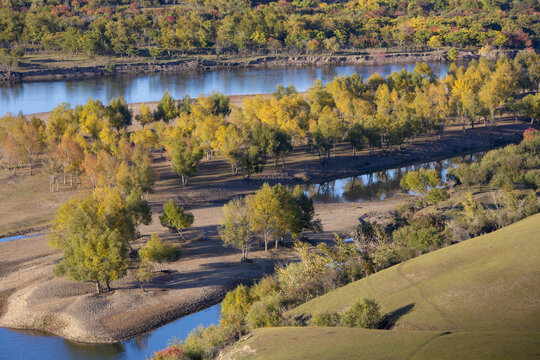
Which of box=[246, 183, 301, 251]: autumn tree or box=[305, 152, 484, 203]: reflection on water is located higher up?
box=[246, 183, 301, 251]: autumn tree

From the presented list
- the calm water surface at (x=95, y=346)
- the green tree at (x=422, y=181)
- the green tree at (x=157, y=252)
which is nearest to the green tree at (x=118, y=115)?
the green tree at (x=157, y=252)

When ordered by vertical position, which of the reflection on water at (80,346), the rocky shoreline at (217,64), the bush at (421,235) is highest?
the rocky shoreline at (217,64)

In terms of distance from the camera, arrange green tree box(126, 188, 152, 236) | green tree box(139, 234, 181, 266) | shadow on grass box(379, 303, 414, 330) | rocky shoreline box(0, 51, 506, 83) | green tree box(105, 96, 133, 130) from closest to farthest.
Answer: shadow on grass box(379, 303, 414, 330) → green tree box(139, 234, 181, 266) → green tree box(126, 188, 152, 236) → green tree box(105, 96, 133, 130) → rocky shoreline box(0, 51, 506, 83)

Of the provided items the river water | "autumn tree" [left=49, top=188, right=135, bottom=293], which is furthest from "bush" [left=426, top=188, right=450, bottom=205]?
"autumn tree" [left=49, top=188, right=135, bottom=293]

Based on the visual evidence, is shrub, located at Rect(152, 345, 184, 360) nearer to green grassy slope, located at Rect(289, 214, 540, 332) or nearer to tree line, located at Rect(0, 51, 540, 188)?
green grassy slope, located at Rect(289, 214, 540, 332)

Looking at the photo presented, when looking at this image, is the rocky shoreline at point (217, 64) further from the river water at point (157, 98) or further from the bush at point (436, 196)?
the bush at point (436, 196)

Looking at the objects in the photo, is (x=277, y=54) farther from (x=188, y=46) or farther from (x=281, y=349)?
(x=281, y=349)

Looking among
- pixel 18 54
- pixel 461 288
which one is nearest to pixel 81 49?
pixel 18 54
